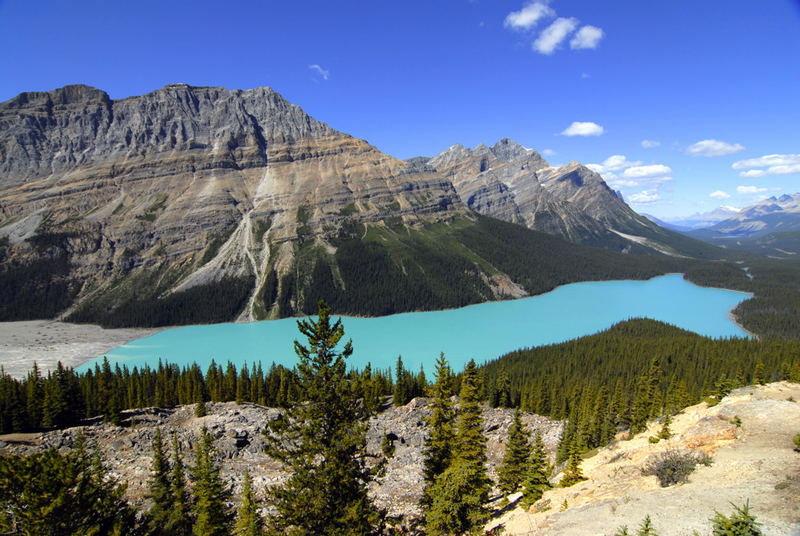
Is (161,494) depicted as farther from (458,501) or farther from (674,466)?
(674,466)

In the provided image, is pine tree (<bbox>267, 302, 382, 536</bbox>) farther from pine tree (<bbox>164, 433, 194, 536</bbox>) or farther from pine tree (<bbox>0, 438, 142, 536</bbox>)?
pine tree (<bbox>164, 433, 194, 536</bbox>)

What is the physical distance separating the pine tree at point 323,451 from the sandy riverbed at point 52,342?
118 m

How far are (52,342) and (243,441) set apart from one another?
126772 mm

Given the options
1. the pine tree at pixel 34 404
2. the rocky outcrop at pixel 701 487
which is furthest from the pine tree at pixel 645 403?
the pine tree at pixel 34 404

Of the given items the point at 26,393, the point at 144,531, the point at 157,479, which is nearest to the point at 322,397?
the point at 144,531

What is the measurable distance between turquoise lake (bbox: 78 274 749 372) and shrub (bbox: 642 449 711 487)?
271 feet

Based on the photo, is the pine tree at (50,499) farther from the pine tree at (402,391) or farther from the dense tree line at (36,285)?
the dense tree line at (36,285)

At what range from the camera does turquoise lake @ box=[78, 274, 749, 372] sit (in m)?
118

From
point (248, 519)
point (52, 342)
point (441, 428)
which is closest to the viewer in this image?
point (441, 428)

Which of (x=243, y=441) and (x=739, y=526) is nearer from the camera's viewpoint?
(x=739, y=526)

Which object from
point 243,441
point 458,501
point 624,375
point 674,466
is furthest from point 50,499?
point 624,375

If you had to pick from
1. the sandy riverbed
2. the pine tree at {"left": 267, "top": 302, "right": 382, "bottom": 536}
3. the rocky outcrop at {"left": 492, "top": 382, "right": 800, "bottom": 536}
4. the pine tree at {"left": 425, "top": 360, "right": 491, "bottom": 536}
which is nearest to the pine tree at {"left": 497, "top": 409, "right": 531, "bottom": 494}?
the rocky outcrop at {"left": 492, "top": 382, "right": 800, "bottom": 536}

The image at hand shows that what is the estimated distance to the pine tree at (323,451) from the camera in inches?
664

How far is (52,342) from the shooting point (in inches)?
5349
